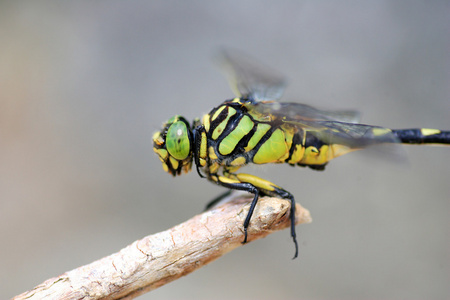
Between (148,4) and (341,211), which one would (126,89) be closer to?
(148,4)

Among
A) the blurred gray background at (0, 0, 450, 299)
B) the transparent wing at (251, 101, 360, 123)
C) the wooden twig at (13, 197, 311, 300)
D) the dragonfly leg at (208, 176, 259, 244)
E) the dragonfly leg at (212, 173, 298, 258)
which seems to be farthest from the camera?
the blurred gray background at (0, 0, 450, 299)

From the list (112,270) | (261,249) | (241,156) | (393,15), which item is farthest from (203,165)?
(393,15)

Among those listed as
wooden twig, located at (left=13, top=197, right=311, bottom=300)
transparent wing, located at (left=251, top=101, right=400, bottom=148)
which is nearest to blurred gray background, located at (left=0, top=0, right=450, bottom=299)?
transparent wing, located at (left=251, top=101, right=400, bottom=148)

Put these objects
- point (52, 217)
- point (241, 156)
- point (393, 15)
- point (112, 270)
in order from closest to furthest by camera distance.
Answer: point (112, 270) → point (241, 156) → point (393, 15) → point (52, 217)

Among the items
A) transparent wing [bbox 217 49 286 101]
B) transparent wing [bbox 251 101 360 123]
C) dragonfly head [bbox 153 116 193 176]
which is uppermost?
transparent wing [bbox 217 49 286 101]

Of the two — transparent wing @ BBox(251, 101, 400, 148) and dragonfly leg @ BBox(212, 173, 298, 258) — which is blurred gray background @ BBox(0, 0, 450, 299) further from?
dragonfly leg @ BBox(212, 173, 298, 258)

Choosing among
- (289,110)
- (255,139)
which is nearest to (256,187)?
(255,139)

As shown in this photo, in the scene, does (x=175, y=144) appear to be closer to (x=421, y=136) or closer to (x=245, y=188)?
(x=245, y=188)
